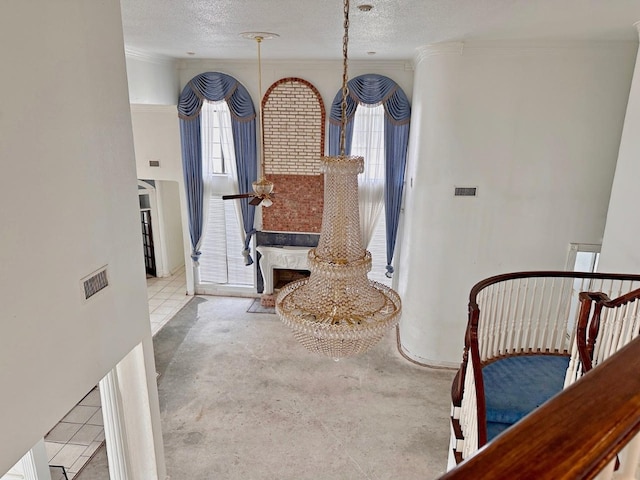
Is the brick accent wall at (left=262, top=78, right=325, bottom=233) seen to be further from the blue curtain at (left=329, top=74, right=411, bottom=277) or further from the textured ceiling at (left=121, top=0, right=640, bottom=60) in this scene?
the textured ceiling at (left=121, top=0, right=640, bottom=60)

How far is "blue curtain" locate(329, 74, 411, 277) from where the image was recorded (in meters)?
7.35

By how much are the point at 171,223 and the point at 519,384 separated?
8.55 m

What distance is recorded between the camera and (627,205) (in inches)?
173

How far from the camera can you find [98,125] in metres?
2.68

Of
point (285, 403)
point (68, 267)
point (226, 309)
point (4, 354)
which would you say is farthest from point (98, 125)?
→ point (226, 309)

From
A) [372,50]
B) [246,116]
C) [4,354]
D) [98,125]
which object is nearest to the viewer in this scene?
[4,354]

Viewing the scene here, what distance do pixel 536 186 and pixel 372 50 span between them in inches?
115

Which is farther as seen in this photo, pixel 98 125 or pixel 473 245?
pixel 473 245

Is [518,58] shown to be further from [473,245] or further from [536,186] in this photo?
[473,245]

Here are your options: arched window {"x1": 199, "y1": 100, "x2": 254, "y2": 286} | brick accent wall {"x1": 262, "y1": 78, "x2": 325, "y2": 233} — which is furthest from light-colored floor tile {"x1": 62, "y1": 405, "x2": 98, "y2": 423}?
brick accent wall {"x1": 262, "y1": 78, "x2": 325, "y2": 233}

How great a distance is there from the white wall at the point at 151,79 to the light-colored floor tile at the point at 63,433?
15.6ft

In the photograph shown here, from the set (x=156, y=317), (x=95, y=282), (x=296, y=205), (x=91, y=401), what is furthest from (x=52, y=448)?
(x=296, y=205)

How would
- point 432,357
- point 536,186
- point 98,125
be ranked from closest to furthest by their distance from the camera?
point 98,125 < point 536,186 < point 432,357

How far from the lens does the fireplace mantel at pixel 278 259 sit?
8.33 meters
